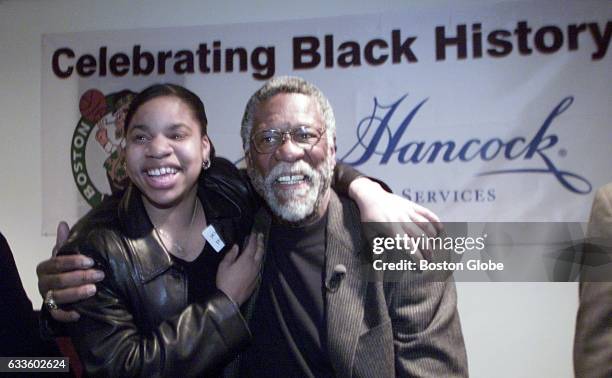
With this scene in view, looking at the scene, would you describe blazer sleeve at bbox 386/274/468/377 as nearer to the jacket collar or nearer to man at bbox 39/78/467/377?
man at bbox 39/78/467/377

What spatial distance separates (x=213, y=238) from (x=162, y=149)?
0.80 feet

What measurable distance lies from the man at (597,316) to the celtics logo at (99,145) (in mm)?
1516

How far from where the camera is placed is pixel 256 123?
1.19 m

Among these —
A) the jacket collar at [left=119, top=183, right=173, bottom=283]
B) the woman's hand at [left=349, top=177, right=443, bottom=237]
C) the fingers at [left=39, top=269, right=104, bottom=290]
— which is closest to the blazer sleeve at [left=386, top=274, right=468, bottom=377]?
the woman's hand at [left=349, top=177, right=443, bottom=237]

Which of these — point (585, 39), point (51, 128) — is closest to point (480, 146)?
point (585, 39)

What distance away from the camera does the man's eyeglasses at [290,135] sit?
116cm

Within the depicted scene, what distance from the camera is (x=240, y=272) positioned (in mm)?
1133

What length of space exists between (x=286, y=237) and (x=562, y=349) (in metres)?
1.04

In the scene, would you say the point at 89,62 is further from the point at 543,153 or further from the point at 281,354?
the point at 543,153

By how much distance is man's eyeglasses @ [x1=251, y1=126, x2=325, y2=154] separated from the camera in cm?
116

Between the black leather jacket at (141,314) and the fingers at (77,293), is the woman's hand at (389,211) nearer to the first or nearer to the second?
the black leather jacket at (141,314)

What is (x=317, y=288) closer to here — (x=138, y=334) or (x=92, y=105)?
(x=138, y=334)

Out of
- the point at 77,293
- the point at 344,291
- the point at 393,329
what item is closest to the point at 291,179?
the point at 344,291

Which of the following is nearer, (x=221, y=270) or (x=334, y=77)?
(x=221, y=270)
